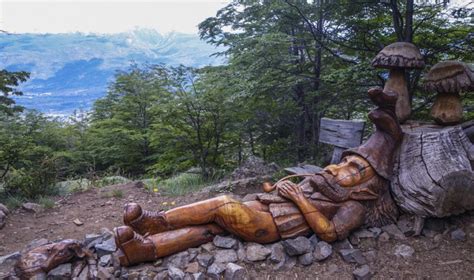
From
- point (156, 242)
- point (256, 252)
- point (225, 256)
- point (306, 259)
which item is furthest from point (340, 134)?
point (156, 242)

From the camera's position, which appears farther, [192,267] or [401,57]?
[401,57]

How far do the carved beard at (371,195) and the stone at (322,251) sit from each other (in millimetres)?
419

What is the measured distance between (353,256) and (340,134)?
178cm

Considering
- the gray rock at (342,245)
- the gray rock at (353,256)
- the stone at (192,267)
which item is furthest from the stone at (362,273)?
the stone at (192,267)

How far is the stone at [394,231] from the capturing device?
3129 mm

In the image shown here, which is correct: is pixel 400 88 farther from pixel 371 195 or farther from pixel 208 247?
pixel 208 247

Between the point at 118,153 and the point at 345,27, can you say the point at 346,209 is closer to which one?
the point at 345,27

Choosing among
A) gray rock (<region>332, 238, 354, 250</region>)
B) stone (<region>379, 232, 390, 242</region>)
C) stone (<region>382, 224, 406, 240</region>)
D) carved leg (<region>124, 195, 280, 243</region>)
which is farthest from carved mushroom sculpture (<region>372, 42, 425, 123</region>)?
carved leg (<region>124, 195, 280, 243</region>)

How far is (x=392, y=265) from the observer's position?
2.88m

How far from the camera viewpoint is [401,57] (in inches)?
132

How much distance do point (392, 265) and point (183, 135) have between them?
5844mm

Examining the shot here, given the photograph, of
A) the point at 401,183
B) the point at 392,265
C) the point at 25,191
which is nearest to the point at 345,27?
the point at 401,183

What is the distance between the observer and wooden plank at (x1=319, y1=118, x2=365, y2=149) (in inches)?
162

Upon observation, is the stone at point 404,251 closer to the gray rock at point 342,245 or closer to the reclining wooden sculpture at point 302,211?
the reclining wooden sculpture at point 302,211
